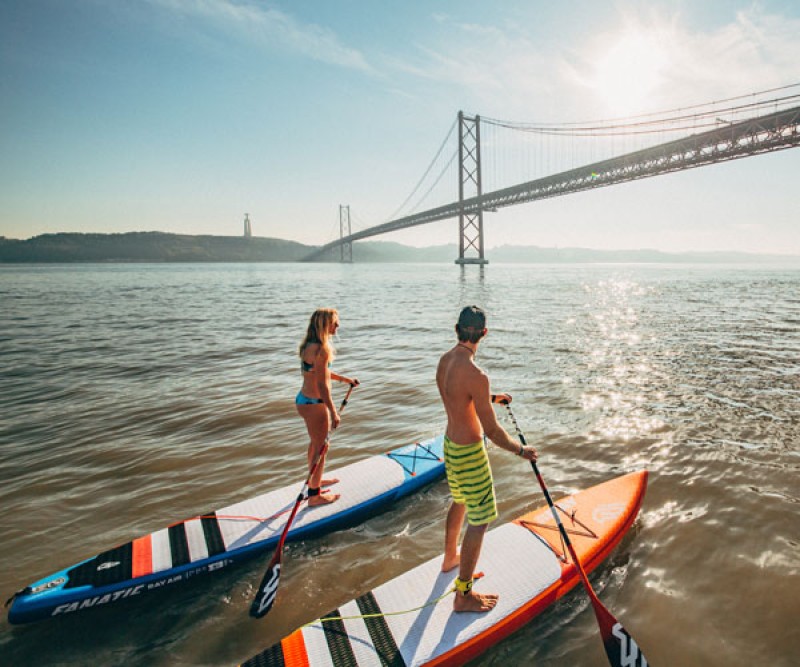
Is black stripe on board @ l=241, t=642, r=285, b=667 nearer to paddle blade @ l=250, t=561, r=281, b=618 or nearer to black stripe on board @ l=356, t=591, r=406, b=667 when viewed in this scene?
paddle blade @ l=250, t=561, r=281, b=618

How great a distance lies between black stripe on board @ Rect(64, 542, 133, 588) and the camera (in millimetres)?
3406

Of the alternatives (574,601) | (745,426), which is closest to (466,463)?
(574,601)

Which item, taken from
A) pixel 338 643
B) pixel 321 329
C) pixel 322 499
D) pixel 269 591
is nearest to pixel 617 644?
pixel 338 643

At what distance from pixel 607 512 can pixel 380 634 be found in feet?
8.12

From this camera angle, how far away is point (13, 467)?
588cm

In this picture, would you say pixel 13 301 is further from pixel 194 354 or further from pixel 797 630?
pixel 797 630

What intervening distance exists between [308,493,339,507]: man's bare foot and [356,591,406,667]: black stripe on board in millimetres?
1457

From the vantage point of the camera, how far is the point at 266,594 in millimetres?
3176

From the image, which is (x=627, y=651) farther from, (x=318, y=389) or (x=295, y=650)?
(x=318, y=389)

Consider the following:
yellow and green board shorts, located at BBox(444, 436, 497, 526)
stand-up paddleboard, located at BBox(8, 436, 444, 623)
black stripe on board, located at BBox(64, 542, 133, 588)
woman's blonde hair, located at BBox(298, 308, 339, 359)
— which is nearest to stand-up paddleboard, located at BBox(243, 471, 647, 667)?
yellow and green board shorts, located at BBox(444, 436, 497, 526)

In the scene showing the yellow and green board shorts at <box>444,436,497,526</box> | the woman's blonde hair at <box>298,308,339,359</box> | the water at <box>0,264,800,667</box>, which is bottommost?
the water at <box>0,264,800,667</box>

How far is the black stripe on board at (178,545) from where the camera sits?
368 cm

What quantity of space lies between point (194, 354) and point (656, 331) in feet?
51.3

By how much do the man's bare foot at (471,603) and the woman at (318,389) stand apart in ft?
6.27
